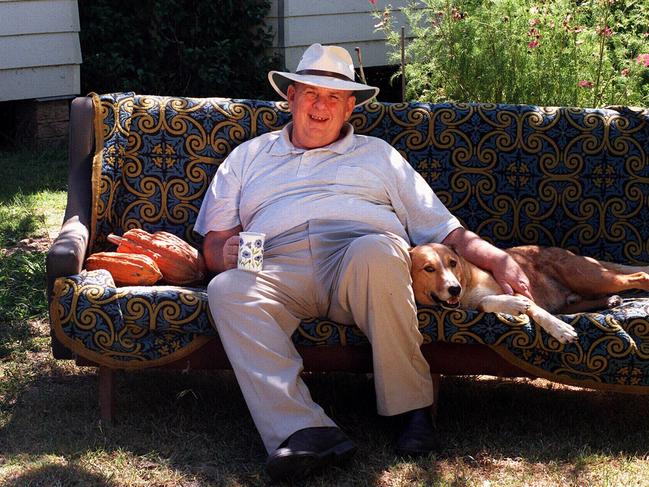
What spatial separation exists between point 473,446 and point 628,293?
1149 millimetres

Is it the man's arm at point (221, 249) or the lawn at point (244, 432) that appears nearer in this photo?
the lawn at point (244, 432)

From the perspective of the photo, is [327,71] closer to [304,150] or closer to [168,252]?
[304,150]

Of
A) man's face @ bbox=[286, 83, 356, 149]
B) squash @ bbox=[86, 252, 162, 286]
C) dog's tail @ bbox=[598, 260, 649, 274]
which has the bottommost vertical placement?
dog's tail @ bbox=[598, 260, 649, 274]

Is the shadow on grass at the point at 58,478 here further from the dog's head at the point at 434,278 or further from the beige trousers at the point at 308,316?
the dog's head at the point at 434,278

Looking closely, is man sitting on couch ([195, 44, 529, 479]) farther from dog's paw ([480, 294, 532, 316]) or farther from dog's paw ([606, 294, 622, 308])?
dog's paw ([606, 294, 622, 308])

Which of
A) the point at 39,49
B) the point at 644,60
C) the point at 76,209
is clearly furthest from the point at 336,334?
the point at 39,49

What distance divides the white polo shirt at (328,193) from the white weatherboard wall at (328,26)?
15.4 feet

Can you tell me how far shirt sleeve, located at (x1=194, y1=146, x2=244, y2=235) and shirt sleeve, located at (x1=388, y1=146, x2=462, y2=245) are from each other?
0.72 meters

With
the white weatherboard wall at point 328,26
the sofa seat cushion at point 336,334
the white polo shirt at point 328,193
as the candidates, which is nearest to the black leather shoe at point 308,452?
the sofa seat cushion at point 336,334

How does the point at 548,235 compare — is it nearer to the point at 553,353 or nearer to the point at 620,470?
the point at 553,353

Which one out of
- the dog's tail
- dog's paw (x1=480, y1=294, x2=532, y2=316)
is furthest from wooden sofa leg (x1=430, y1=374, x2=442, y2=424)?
the dog's tail

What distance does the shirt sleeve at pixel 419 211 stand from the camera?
4672mm

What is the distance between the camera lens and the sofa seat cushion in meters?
4.17

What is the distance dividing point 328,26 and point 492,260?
213 inches
